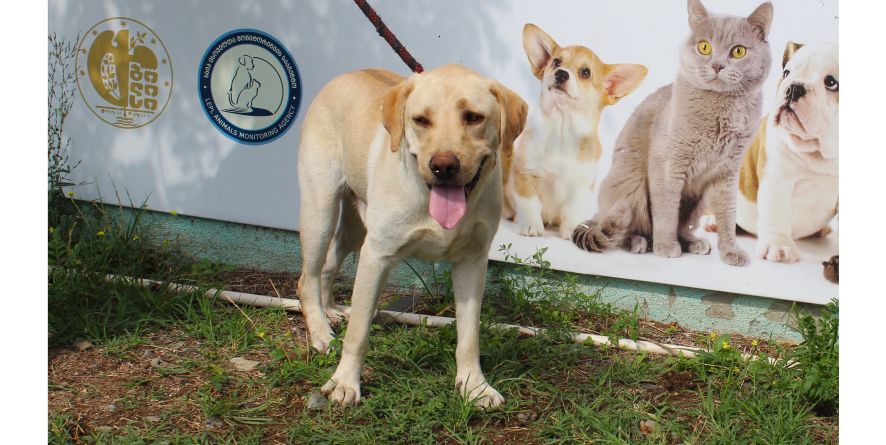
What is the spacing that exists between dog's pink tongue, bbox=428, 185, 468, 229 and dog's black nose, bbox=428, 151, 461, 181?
128mm

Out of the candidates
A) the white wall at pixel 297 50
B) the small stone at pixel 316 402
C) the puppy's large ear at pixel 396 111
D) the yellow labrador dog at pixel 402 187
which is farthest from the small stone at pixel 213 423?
the white wall at pixel 297 50

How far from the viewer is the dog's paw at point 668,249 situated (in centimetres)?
516

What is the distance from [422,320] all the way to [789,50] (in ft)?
8.56

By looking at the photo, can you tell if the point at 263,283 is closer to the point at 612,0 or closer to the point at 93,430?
the point at 93,430

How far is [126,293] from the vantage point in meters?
5.21

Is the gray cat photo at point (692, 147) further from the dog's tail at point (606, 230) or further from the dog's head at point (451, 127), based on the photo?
the dog's head at point (451, 127)

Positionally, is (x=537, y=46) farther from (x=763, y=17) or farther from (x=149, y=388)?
(x=149, y=388)

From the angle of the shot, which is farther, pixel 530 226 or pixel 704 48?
pixel 530 226

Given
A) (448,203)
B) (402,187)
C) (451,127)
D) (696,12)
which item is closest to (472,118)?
(451,127)

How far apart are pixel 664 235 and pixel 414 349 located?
1.75 metres

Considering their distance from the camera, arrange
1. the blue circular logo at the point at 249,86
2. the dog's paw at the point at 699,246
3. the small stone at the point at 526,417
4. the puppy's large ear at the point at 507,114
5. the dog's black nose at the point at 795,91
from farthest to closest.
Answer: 1. the blue circular logo at the point at 249,86
2. the dog's paw at the point at 699,246
3. the dog's black nose at the point at 795,91
4. the small stone at the point at 526,417
5. the puppy's large ear at the point at 507,114

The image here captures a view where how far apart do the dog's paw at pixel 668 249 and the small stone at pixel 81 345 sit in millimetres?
3395

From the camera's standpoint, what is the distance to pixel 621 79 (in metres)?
5.06

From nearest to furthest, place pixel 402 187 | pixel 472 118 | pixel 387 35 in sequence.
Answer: pixel 472 118
pixel 402 187
pixel 387 35
